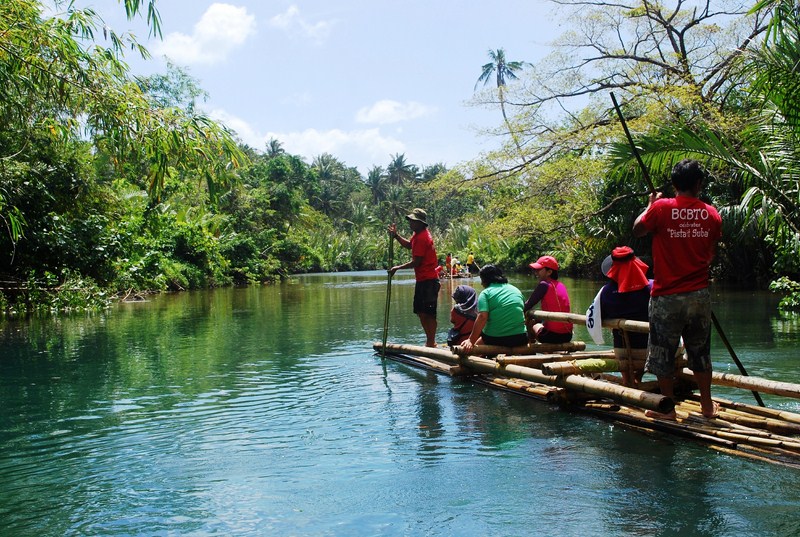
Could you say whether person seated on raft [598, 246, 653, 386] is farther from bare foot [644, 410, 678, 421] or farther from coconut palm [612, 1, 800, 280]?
coconut palm [612, 1, 800, 280]

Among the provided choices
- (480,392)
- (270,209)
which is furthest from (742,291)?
(270,209)

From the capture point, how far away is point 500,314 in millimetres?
8219

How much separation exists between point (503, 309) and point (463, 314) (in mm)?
1128

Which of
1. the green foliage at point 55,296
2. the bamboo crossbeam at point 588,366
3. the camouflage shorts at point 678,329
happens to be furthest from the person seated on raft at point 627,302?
the green foliage at point 55,296

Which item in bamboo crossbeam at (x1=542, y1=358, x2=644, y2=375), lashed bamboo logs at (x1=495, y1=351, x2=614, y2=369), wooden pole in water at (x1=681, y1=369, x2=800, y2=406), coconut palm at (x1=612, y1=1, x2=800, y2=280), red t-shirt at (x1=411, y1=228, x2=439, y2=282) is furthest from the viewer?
red t-shirt at (x1=411, y1=228, x2=439, y2=282)

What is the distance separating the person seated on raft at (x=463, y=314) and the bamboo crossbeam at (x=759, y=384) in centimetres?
374

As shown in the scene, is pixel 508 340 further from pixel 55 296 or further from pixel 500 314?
pixel 55 296

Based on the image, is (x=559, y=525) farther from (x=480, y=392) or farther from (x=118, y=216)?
(x=118, y=216)

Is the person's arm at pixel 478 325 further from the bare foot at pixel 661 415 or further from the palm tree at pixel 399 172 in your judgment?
A: the palm tree at pixel 399 172

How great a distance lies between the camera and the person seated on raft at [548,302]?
8.34 m

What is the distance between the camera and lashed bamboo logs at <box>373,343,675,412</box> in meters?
5.50

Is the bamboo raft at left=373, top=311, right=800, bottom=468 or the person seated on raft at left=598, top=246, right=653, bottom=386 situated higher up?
the person seated on raft at left=598, top=246, right=653, bottom=386

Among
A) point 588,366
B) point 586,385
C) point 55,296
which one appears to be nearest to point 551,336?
point 588,366

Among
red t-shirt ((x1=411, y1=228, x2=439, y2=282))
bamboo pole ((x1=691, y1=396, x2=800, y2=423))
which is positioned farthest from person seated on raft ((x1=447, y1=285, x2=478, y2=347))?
bamboo pole ((x1=691, y1=396, x2=800, y2=423))
